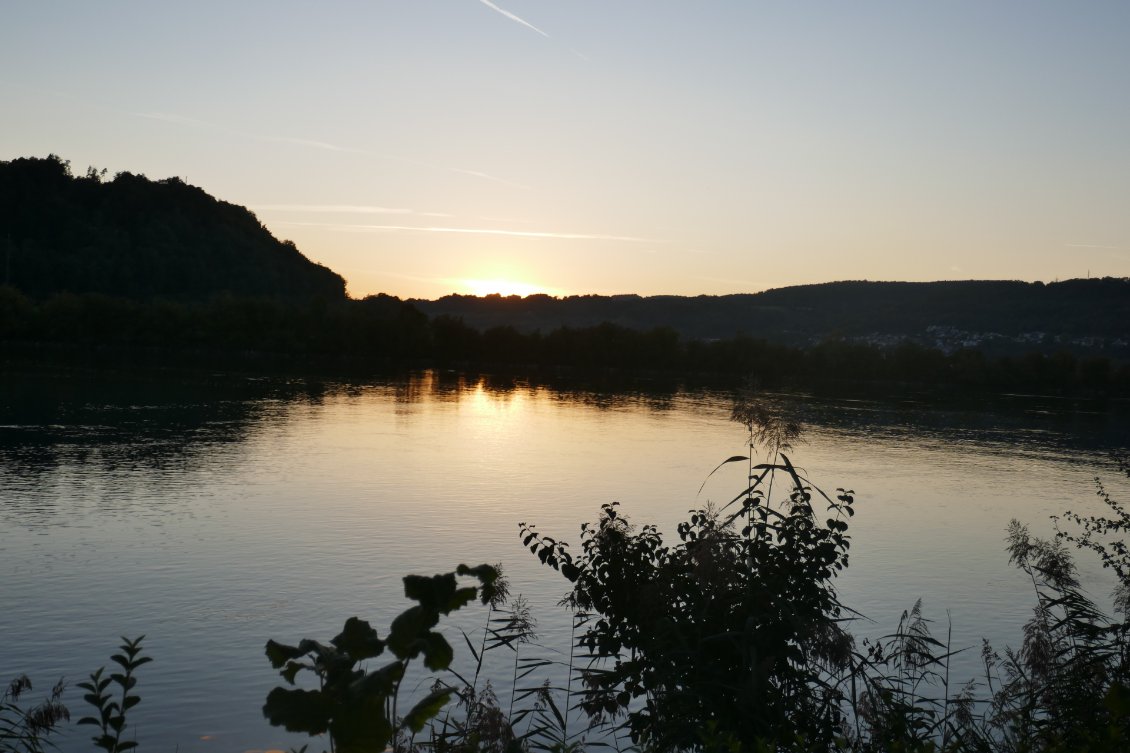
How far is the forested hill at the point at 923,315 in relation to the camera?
470 feet

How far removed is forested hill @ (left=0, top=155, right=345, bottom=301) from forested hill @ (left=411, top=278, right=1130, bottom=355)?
55432mm

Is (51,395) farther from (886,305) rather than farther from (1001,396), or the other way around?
(886,305)

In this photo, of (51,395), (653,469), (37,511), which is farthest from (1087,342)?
(37,511)

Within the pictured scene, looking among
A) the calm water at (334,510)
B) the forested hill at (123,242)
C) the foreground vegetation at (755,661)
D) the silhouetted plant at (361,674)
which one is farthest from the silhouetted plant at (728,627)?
the forested hill at (123,242)

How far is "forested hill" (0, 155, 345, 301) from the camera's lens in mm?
149500

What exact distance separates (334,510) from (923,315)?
149191mm

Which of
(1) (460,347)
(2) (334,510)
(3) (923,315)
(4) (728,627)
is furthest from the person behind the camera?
(3) (923,315)

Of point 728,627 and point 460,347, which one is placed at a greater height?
point 460,347

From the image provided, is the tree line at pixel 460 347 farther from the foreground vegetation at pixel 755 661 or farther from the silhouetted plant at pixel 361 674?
the silhouetted plant at pixel 361 674

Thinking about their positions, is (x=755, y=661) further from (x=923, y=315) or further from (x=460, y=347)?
(x=923, y=315)

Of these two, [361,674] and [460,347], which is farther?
[460,347]

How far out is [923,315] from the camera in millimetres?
159250

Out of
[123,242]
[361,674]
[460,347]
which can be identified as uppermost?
[123,242]

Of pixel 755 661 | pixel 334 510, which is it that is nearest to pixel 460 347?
pixel 334 510
